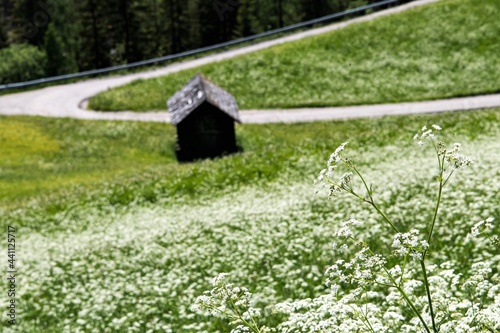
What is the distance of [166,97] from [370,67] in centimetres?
2076

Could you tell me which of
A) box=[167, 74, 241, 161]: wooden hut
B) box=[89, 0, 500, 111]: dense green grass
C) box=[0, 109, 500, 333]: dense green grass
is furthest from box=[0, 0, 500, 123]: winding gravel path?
box=[0, 109, 500, 333]: dense green grass

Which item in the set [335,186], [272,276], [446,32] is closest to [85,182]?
[272,276]

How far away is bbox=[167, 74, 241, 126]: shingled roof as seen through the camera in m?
42.0

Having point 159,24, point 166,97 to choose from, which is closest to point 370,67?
point 166,97

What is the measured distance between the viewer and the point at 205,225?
18875 mm

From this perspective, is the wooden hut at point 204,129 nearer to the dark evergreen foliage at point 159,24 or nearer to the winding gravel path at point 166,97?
the winding gravel path at point 166,97

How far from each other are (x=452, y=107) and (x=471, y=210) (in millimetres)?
34479

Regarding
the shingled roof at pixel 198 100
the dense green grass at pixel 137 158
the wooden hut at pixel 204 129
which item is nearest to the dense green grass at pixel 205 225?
the dense green grass at pixel 137 158

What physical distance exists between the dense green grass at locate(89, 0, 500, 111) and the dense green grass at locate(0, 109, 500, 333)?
73.4 ft

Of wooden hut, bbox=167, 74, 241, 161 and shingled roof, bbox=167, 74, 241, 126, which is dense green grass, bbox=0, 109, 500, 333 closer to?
wooden hut, bbox=167, 74, 241, 161

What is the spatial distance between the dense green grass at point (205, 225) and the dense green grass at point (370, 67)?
22.4 meters

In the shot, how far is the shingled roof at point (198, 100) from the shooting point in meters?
42.0

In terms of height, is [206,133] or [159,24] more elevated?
[159,24]

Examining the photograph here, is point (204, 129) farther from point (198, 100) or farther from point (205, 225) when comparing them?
point (205, 225)
